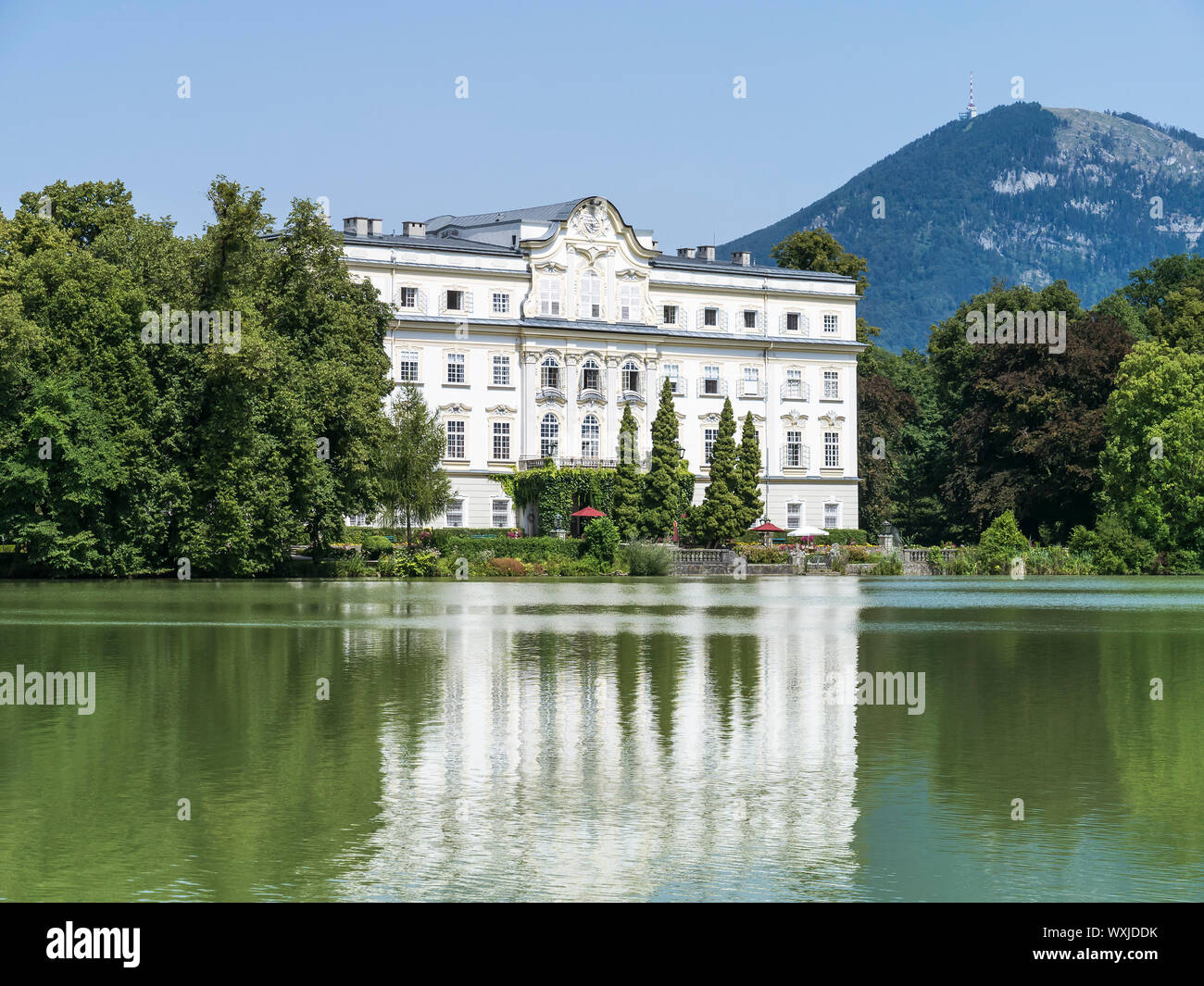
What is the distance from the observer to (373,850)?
416 inches

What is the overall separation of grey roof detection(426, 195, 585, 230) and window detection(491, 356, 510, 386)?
824 centimetres

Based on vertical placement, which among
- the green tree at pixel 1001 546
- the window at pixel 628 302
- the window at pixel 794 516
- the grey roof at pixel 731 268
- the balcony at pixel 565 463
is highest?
the grey roof at pixel 731 268

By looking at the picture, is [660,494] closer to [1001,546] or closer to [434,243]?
[1001,546]

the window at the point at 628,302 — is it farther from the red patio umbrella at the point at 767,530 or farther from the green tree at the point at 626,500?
the green tree at the point at 626,500

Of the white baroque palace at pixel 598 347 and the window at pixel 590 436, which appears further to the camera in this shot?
the window at pixel 590 436

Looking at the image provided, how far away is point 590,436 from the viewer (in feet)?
262

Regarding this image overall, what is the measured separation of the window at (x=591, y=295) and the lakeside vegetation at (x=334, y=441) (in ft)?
30.2

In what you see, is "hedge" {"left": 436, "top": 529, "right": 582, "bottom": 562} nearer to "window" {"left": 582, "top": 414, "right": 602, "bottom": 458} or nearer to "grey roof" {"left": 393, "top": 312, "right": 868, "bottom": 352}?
"window" {"left": 582, "top": 414, "right": 602, "bottom": 458}

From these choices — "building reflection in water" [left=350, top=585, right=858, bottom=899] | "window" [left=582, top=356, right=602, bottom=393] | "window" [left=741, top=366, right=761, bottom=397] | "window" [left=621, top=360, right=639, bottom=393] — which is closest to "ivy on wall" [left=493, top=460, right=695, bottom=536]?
"window" [left=582, top=356, right=602, bottom=393]

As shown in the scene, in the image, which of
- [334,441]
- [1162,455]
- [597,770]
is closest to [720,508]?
[1162,455]

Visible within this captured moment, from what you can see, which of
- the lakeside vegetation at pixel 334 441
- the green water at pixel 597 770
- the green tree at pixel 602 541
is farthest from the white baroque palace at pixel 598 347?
the green water at pixel 597 770

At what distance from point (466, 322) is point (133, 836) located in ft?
217

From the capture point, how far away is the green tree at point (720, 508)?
67.1m
